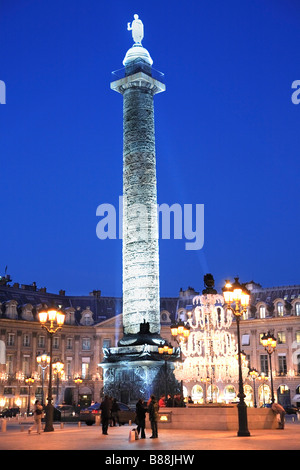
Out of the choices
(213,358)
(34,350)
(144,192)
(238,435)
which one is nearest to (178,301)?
(34,350)

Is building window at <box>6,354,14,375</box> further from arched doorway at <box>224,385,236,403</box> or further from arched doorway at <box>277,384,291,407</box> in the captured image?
arched doorway at <box>277,384,291,407</box>

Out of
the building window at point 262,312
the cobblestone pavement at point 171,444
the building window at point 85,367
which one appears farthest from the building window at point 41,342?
the cobblestone pavement at point 171,444

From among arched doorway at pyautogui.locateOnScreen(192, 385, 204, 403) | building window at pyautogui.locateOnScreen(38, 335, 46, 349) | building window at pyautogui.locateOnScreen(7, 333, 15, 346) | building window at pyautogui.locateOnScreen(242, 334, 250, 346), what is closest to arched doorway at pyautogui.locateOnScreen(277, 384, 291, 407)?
building window at pyautogui.locateOnScreen(242, 334, 250, 346)

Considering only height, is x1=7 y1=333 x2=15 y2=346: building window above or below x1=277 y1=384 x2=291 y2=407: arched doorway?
above

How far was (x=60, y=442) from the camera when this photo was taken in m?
14.9

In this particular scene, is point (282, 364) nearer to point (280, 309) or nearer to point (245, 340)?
point (245, 340)

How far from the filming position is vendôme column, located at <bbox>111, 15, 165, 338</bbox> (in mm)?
33156

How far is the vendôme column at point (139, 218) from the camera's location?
3316cm

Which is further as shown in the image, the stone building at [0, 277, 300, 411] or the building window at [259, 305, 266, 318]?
the building window at [259, 305, 266, 318]

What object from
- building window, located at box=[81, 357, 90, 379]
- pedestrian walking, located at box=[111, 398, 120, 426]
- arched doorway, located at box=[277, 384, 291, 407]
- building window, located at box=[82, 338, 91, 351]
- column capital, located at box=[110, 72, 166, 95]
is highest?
column capital, located at box=[110, 72, 166, 95]

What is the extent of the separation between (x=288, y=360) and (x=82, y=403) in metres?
19.3

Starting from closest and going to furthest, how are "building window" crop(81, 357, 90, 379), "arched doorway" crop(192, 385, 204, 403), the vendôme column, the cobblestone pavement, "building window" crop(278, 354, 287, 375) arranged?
the cobblestone pavement, the vendôme column, "building window" crop(278, 354, 287, 375), "arched doorway" crop(192, 385, 204, 403), "building window" crop(81, 357, 90, 379)

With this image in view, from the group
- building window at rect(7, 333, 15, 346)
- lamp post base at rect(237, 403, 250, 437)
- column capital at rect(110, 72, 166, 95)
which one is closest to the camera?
lamp post base at rect(237, 403, 250, 437)
